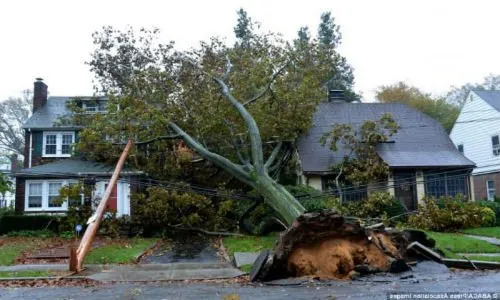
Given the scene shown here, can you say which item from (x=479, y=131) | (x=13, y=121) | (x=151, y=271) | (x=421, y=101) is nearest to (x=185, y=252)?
(x=151, y=271)

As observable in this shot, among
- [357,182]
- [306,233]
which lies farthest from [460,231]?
[306,233]

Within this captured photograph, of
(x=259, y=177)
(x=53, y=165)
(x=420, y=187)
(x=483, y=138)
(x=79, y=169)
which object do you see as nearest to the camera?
(x=259, y=177)

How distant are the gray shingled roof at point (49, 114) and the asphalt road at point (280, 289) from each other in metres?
16.4

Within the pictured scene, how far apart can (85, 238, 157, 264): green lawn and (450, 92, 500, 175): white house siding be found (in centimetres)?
1944

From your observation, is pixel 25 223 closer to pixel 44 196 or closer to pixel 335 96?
pixel 44 196

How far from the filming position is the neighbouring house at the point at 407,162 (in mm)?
20406

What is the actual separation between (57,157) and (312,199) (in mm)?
14802

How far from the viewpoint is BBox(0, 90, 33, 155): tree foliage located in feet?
144

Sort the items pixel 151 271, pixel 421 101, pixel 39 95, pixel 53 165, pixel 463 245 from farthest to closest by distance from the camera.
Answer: pixel 421 101 → pixel 39 95 → pixel 53 165 → pixel 463 245 → pixel 151 271

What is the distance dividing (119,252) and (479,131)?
76.1ft

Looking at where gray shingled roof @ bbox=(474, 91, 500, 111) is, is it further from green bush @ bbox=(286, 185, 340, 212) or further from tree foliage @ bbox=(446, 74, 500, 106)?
tree foliage @ bbox=(446, 74, 500, 106)

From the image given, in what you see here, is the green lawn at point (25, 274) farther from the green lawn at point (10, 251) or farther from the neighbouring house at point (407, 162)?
the neighbouring house at point (407, 162)

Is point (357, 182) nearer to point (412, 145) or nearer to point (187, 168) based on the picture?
point (412, 145)

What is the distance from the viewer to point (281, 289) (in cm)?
809
